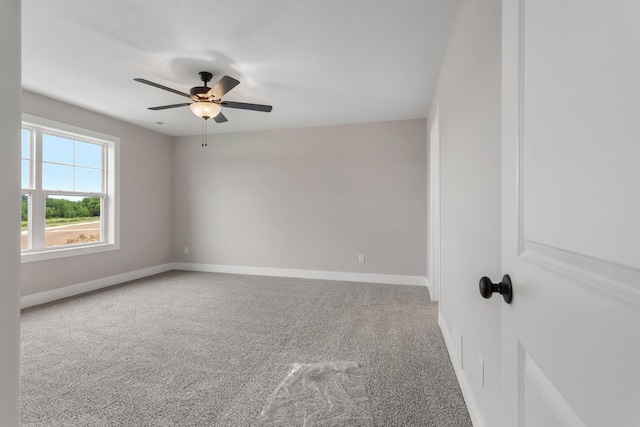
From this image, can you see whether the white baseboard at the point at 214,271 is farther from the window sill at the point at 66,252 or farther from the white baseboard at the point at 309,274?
the window sill at the point at 66,252

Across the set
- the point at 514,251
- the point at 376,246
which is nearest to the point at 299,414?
the point at 514,251

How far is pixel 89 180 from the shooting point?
4355 mm

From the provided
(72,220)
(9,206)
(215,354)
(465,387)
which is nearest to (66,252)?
(72,220)

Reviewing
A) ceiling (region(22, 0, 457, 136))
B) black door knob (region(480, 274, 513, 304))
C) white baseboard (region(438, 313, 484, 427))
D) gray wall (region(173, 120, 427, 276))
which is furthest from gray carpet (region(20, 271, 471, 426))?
ceiling (region(22, 0, 457, 136))

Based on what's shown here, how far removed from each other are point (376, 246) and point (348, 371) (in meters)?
2.82

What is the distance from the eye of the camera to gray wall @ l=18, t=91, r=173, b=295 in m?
3.71

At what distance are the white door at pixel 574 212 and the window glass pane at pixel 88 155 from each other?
519 centimetres

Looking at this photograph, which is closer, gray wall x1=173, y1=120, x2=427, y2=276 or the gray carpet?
the gray carpet

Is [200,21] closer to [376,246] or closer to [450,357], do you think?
[450,357]

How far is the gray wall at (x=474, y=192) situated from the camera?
4.22ft

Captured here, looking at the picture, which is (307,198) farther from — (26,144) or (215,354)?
(26,144)

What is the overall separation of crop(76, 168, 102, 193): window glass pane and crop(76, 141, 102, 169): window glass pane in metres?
0.09

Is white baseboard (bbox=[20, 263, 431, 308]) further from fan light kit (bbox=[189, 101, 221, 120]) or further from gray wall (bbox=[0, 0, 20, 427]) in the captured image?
gray wall (bbox=[0, 0, 20, 427])

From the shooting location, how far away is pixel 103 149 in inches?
178
